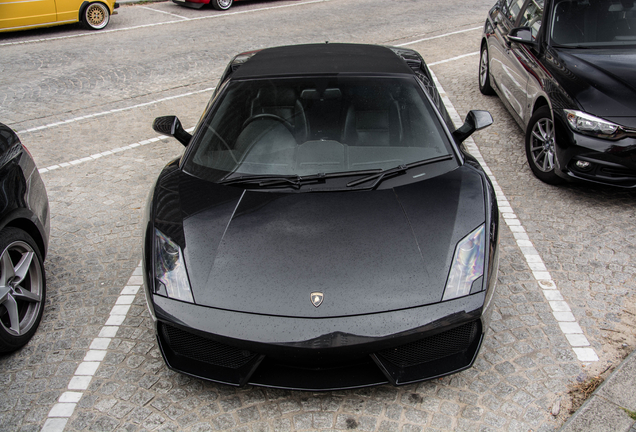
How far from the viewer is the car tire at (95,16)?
12836 mm

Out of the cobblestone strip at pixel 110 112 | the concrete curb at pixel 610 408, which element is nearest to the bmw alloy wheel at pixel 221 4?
the cobblestone strip at pixel 110 112

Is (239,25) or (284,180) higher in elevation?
(284,180)

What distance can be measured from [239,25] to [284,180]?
11026 millimetres

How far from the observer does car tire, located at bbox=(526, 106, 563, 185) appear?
5510 mm

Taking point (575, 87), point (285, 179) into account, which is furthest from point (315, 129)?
point (575, 87)

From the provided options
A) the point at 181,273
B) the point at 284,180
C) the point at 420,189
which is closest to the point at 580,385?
the point at 420,189

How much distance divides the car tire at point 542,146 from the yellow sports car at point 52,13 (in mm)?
10854

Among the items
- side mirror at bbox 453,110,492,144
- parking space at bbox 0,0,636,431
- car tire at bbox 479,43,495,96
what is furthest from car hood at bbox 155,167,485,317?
car tire at bbox 479,43,495,96

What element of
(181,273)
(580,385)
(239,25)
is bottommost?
(239,25)

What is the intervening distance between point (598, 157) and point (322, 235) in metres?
3.12

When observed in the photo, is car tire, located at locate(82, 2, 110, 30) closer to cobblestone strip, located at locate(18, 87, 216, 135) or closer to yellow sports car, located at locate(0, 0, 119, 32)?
yellow sports car, located at locate(0, 0, 119, 32)

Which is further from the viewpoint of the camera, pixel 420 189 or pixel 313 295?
pixel 420 189

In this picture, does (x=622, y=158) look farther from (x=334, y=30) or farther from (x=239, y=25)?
(x=239, y=25)

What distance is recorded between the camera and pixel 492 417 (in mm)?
2959
